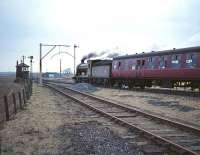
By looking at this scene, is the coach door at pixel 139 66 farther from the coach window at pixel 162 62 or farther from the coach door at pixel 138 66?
the coach window at pixel 162 62

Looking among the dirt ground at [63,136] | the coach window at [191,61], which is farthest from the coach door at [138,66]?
the dirt ground at [63,136]

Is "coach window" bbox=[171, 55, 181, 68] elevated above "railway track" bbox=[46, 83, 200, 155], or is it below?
above

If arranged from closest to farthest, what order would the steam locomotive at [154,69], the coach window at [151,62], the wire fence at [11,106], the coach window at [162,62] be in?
the wire fence at [11,106] < the steam locomotive at [154,69] < the coach window at [162,62] < the coach window at [151,62]

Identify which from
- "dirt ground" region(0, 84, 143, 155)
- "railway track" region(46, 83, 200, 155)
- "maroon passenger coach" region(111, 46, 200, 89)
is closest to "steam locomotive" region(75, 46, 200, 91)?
"maroon passenger coach" region(111, 46, 200, 89)

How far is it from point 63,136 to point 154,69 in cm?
1927

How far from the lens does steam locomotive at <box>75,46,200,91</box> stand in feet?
77.9

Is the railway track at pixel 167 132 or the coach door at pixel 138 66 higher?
the coach door at pixel 138 66

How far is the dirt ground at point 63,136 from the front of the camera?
830cm

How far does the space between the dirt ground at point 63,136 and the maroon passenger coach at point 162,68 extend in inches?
445

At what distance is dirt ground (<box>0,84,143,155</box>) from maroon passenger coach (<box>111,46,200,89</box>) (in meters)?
11.3

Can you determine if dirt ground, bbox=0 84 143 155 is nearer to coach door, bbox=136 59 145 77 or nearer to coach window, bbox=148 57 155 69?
coach window, bbox=148 57 155 69

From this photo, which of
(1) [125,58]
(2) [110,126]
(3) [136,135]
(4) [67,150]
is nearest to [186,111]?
(2) [110,126]

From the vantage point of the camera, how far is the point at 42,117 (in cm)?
1434

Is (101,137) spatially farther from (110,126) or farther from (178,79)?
(178,79)
